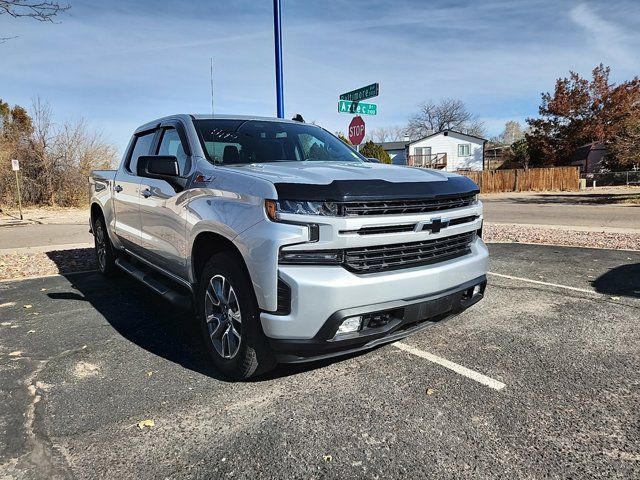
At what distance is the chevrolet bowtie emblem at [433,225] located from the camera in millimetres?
2996

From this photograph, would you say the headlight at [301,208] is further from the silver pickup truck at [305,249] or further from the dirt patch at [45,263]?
the dirt patch at [45,263]

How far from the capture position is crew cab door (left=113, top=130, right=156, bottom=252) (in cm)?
486

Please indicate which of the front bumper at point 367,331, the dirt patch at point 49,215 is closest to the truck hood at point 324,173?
the front bumper at point 367,331

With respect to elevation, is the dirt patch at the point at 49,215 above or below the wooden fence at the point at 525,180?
below

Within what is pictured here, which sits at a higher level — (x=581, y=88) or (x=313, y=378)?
(x=581, y=88)

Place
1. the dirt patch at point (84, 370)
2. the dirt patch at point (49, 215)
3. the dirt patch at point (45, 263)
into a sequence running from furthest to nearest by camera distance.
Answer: the dirt patch at point (49, 215)
the dirt patch at point (45, 263)
the dirt patch at point (84, 370)

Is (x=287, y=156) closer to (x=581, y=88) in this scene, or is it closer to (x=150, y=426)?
(x=150, y=426)

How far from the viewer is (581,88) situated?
3981 cm

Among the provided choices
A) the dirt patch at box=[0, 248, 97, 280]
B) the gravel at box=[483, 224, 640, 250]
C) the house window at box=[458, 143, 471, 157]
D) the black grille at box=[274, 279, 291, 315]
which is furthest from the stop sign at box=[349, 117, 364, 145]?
the house window at box=[458, 143, 471, 157]

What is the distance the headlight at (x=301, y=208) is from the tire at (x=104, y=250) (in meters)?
4.19

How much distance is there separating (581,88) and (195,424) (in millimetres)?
45745

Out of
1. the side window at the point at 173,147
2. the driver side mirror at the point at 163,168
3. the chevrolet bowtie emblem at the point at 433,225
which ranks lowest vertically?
the chevrolet bowtie emblem at the point at 433,225

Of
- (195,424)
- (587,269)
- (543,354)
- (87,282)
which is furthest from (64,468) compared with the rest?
(587,269)

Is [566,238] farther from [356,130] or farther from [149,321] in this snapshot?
[149,321]
